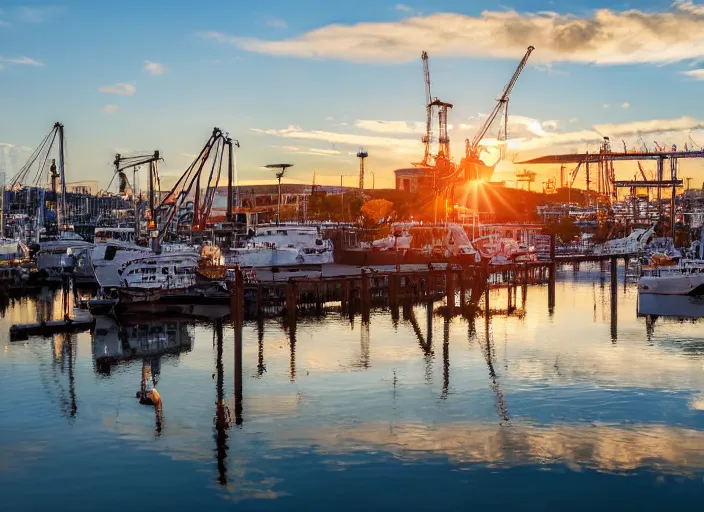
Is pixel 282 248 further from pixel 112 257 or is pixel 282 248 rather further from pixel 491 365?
pixel 491 365

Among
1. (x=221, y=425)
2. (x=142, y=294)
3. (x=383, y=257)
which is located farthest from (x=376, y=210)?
(x=221, y=425)

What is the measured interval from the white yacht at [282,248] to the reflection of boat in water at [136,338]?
20947 millimetres

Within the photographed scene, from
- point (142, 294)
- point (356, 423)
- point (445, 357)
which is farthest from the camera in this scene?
point (142, 294)

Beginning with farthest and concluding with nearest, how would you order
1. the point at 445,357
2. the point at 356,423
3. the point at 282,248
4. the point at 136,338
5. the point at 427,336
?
the point at 282,248
the point at 427,336
the point at 136,338
the point at 445,357
the point at 356,423

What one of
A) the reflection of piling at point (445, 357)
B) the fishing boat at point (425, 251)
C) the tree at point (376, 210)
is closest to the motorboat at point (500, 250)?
the fishing boat at point (425, 251)

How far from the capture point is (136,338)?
4594 centimetres

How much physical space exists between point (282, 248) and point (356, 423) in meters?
48.6

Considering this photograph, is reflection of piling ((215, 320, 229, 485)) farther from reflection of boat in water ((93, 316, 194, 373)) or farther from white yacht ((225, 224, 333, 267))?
white yacht ((225, 224, 333, 267))

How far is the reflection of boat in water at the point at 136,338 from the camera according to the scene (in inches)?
1618

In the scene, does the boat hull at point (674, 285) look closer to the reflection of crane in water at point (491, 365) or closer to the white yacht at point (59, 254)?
the reflection of crane in water at point (491, 365)

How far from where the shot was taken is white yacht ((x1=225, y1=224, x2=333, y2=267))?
238ft

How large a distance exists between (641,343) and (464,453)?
23664 mm

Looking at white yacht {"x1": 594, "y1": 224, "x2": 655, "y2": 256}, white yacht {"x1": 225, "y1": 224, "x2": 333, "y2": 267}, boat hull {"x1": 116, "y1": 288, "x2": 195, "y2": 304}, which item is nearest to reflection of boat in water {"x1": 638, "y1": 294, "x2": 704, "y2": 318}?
white yacht {"x1": 225, "y1": 224, "x2": 333, "y2": 267}

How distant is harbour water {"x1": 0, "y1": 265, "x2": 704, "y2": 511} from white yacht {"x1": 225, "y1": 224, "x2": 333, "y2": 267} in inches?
1004
